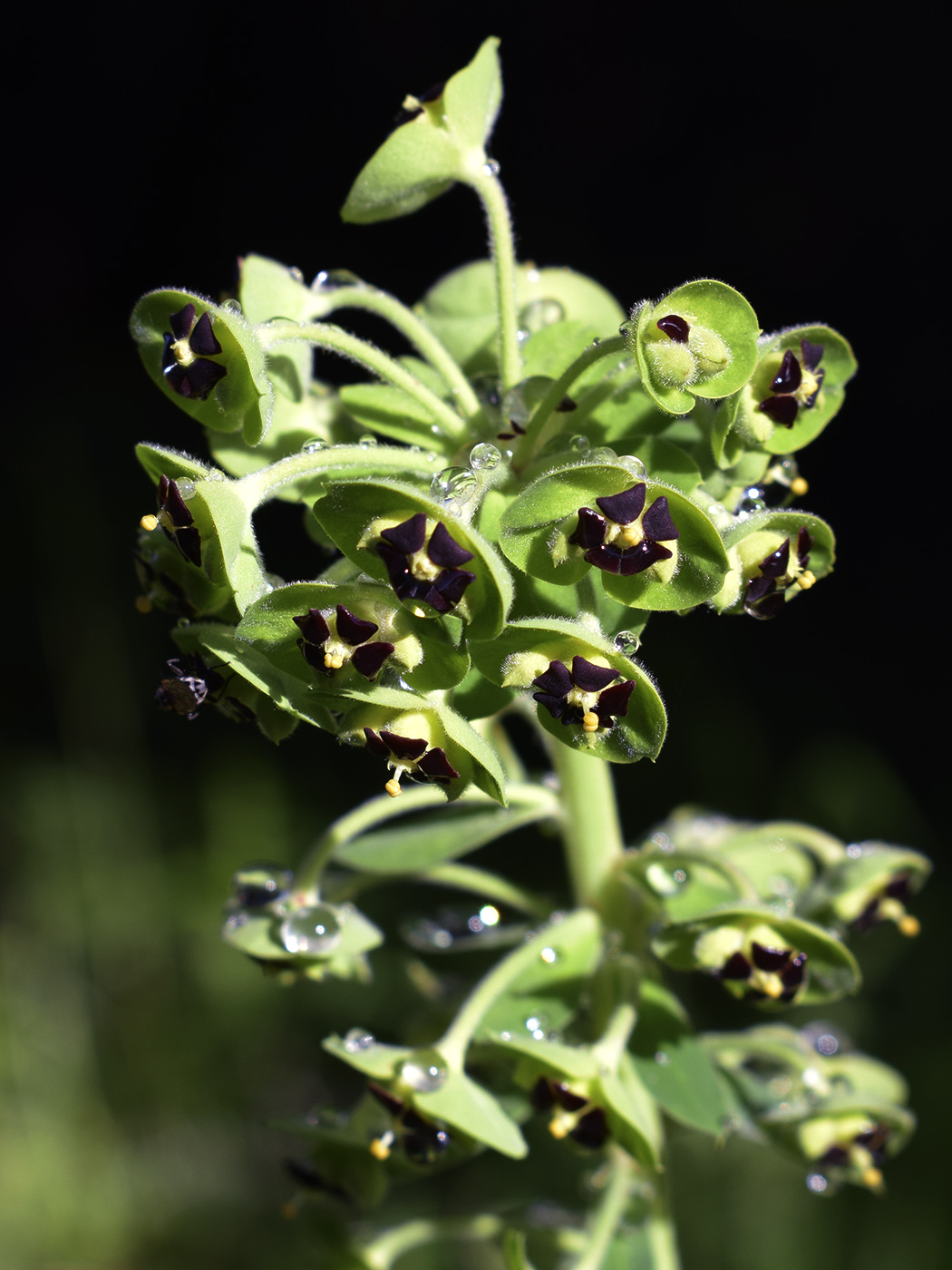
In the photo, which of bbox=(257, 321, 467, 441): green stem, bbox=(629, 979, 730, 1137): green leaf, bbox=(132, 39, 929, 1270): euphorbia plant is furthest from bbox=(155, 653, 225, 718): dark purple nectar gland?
bbox=(629, 979, 730, 1137): green leaf

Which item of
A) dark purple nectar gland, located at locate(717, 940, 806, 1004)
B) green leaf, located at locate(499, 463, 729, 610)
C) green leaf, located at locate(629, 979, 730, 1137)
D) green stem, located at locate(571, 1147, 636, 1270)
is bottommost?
green stem, located at locate(571, 1147, 636, 1270)

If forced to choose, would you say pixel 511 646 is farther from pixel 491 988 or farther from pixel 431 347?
pixel 491 988

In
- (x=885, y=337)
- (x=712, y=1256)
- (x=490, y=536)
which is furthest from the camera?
(x=885, y=337)

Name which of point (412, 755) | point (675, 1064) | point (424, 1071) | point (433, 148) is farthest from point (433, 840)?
point (433, 148)

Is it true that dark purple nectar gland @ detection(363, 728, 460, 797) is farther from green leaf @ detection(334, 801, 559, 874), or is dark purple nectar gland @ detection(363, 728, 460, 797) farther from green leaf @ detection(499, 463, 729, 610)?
green leaf @ detection(334, 801, 559, 874)

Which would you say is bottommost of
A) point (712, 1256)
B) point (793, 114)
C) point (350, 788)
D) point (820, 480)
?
A: point (712, 1256)

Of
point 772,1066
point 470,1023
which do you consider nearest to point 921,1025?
point 772,1066

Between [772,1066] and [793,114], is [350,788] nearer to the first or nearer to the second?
[772,1066]

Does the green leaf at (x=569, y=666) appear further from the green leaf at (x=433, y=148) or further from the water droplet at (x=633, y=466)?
the green leaf at (x=433, y=148)
